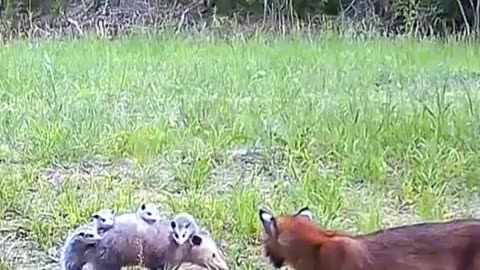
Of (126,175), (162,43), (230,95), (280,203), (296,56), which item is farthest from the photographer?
(162,43)

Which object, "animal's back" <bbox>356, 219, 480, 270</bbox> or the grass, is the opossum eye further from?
"animal's back" <bbox>356, 219, 480, 270</bbox>

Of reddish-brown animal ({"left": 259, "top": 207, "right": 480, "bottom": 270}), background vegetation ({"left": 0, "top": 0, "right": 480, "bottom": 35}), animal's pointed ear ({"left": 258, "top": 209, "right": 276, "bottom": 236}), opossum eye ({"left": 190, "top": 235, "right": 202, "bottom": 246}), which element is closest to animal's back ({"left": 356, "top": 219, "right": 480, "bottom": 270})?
reddish-brown animal ({"left": 259, "top": 207, "right": 480, "bottom": 270})

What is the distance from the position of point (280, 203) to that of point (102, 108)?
178 cm

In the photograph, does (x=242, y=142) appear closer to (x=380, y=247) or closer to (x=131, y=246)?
(x=131, y=246)

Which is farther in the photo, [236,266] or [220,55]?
[220,55]

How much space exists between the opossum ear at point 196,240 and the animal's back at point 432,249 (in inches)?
20.6

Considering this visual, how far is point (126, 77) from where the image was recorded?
6.11 metres

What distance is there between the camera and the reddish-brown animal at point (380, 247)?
2.50 metres

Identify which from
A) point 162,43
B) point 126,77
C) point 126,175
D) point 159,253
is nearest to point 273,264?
point 159,253

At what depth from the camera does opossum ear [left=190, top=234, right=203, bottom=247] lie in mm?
2899

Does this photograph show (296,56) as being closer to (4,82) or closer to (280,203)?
(4,82)

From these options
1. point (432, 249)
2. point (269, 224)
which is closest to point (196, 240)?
point (269, 224)

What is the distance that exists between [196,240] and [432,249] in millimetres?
679

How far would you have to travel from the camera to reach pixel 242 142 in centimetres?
433
